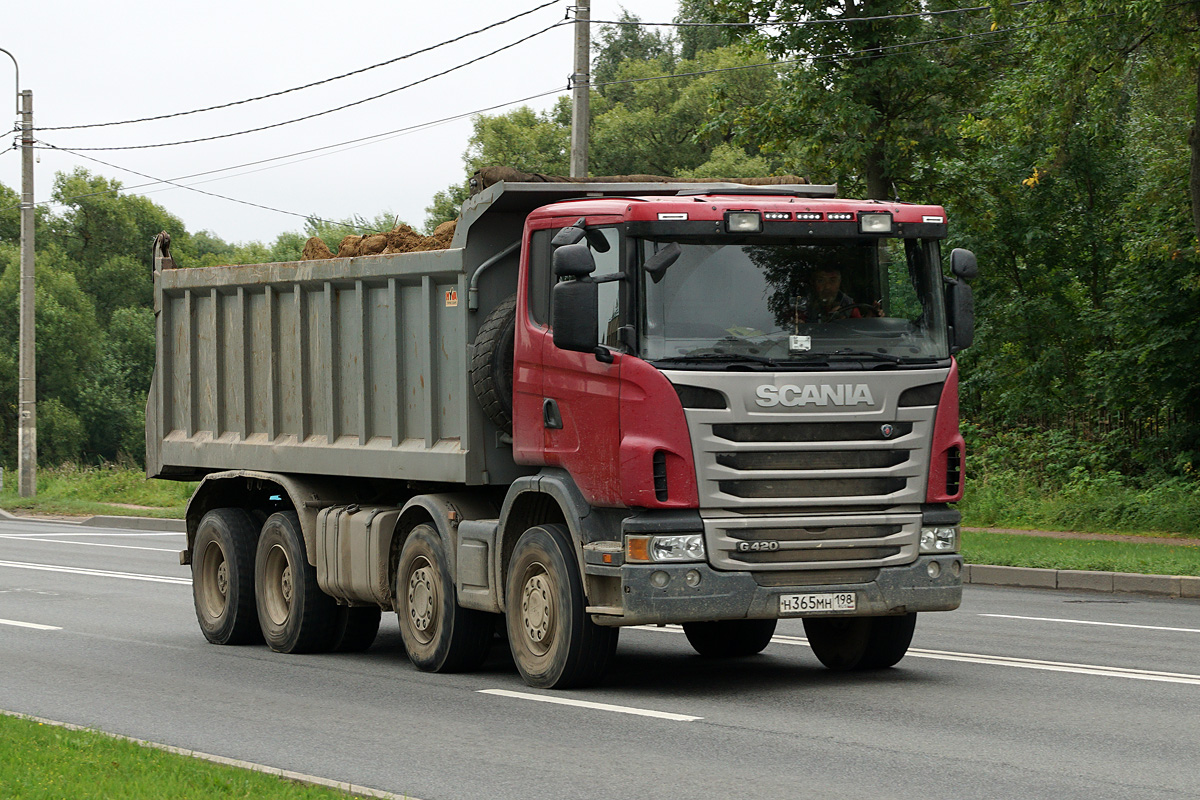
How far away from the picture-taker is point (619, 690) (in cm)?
984

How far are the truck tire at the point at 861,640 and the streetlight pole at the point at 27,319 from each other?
27143 millimetres

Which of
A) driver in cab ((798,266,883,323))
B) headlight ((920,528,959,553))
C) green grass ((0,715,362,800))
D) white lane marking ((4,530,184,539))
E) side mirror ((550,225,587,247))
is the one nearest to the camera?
green grass ((0,715,362,800))

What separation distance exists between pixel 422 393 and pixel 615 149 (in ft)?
162

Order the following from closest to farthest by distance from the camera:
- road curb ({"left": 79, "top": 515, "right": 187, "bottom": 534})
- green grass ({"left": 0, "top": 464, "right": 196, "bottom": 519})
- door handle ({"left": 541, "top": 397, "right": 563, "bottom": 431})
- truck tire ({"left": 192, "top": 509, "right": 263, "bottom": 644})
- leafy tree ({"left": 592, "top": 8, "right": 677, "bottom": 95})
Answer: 1. door handle ({"left": 541, "top": 397, "right": 563, "bottom": 431})
2. truck tire ({"left": 192, "top": 509, "right": 263, "bottom": 644})
3. road curb ({"left": 79, "top": 515, "right": 187, "bottom": 534})
4. green grass ({"left": 0, "top": 464, "right": 196, "bottom": 519})
5. leafy tree ({"left": 592, "top": 8, "right": 677, "bottom": 95})

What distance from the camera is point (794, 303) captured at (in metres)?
9.30

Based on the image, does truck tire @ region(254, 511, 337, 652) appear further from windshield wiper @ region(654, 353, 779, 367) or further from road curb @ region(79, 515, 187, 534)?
road curb @ region(79, 515, 187, 534)

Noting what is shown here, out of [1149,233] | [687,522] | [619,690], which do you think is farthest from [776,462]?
[1149,233]

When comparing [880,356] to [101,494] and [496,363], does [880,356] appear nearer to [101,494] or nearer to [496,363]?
[496,363]

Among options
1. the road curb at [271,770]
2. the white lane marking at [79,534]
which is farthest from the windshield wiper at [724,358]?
the white lane marking at [79,534]

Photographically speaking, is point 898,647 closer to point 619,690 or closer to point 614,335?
point 619,690

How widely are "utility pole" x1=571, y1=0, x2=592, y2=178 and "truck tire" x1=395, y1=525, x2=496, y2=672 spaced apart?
12.3 metres

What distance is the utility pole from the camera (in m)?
23.0

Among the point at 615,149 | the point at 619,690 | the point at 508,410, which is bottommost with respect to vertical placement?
the point at 619,690

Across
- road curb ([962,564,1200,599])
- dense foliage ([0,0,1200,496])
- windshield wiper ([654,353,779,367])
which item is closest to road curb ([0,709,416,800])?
windshield wiper ([654,353,779,367])
